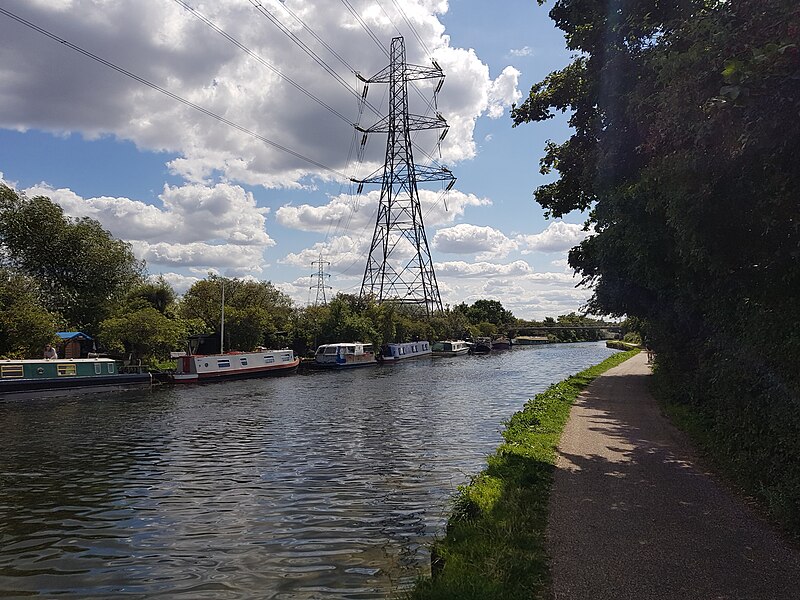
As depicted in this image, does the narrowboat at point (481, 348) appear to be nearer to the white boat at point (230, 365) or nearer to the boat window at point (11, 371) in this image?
the white boat at point (230, 365)

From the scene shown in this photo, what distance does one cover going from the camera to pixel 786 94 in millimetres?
5156

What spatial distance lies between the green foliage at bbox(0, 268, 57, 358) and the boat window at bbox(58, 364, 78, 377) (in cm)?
476

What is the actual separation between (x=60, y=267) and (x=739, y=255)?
53631mm

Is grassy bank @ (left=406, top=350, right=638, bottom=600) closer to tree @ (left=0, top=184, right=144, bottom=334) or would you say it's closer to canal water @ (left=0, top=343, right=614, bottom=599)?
canal water @ (left=0, top=343, right=614, bottom=599)

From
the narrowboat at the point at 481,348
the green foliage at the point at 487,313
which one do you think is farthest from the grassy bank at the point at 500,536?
the green foliage at the point at 487,313

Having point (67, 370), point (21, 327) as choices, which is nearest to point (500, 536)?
point (67, 370)

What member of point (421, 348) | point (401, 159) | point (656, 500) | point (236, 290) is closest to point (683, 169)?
point (656, 500)

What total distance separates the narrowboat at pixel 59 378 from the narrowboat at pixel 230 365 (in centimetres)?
356

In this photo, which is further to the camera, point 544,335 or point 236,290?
point 544,335

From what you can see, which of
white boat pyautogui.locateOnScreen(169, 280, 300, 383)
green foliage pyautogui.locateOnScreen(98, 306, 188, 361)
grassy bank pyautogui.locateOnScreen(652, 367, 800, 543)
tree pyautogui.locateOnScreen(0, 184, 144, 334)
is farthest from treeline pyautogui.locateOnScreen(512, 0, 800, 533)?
tree pyautogui.locateOnScreen(0, 184, 144, 334)

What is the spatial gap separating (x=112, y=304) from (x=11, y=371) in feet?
67.9

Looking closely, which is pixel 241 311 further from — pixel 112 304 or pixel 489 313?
pixel 489 313

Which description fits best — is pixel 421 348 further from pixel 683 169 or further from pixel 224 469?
pixel 683 169

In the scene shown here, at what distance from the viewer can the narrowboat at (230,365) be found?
134ft
